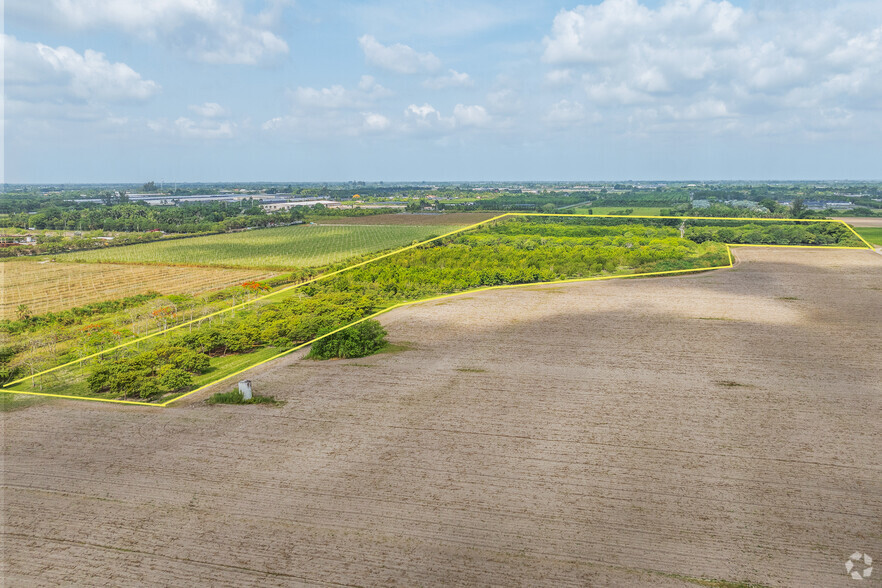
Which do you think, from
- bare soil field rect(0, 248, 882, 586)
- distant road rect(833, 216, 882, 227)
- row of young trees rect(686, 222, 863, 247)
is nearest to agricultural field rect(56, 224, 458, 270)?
bare soil field rect(0, 248, 882, 586)

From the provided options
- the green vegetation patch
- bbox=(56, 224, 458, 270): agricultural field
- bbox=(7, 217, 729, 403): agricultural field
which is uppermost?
bbox=(56, 224, 458, 270): agricultural field

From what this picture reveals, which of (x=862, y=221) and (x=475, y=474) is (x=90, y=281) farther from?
(x=862, y=221)

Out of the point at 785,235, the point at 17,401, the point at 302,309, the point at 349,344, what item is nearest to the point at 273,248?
the point at 302,309

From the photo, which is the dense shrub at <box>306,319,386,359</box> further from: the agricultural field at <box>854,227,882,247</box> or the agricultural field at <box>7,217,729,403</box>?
the agricultural field at <box>854,227,882,247</box>

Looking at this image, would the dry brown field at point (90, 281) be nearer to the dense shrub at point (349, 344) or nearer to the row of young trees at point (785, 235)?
the dense shrub at point (349, 344)

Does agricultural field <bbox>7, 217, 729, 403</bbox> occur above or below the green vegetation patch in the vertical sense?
above

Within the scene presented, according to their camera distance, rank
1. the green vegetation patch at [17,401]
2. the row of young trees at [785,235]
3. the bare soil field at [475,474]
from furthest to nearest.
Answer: the row of young trees at [785,235] → the green vegetation patch at [17,401] → the bare soil field at [475,474]

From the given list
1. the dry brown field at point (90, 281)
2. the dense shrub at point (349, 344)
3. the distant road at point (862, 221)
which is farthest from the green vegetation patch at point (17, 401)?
the distant road at point (862, 221)
